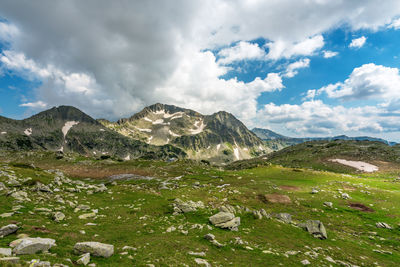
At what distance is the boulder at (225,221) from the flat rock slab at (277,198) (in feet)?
64.2

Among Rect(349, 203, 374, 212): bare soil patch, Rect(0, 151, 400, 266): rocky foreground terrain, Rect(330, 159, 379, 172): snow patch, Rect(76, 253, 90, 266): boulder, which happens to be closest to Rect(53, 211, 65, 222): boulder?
Rect(0, 151, 400, 266): rocky foreground terrain

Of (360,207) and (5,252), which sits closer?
(5,252)

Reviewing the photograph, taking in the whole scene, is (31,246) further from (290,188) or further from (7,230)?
(290,188)

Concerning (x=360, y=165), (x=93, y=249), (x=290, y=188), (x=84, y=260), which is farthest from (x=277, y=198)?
(x=360, y=165)

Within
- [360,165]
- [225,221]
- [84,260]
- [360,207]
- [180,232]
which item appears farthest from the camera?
[360,165]

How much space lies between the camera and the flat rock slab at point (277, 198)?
35656 millimetres

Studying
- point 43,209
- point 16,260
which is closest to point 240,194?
point 43,209

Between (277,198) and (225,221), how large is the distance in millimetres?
23137

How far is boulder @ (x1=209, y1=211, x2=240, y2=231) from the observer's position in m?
18.6

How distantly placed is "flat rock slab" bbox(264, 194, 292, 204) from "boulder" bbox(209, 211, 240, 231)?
1957cm

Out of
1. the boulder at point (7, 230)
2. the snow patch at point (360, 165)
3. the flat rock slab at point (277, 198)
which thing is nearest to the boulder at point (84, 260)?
the boulder at point (7, 230)

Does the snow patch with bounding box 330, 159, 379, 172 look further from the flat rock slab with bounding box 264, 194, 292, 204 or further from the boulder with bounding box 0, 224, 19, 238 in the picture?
the boulder with bounding box 0, 224, 19, 238

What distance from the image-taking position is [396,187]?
46906mm

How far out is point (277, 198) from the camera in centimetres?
3725
